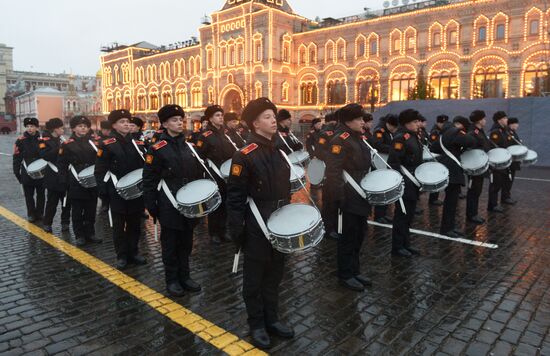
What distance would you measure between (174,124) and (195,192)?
33.8 inches

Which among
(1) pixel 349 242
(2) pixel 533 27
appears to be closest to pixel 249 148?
(1) pixel 349 242

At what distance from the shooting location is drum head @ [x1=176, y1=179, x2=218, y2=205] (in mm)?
4531

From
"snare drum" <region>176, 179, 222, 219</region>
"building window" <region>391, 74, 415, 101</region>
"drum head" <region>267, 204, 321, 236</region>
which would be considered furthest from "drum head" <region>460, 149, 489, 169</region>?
"building window" <region>391, 74, 415, 101</region>

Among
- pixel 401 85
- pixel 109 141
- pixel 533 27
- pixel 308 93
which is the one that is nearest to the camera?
pixel 109 141

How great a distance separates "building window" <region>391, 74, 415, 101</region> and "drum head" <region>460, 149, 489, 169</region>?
2965 centimetres

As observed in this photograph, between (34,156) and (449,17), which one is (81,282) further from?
(449,17)

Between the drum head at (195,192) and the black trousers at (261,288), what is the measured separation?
1118 millimetres

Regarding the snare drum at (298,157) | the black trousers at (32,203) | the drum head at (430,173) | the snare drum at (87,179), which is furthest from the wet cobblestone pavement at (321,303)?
the snare drum at (298,157)

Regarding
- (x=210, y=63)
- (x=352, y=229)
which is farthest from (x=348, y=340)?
(x=210, y=63)

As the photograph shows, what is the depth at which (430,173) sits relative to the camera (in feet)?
20.3

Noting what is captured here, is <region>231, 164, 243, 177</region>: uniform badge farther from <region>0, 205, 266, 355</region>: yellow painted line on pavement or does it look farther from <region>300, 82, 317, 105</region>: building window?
<region>300, 82, 317, 105</region>: building window

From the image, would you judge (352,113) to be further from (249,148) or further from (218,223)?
(218,223)

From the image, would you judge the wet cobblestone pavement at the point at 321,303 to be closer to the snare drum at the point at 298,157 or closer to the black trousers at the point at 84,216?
the black trousers at the point at 84,216

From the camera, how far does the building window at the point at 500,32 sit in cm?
3115
